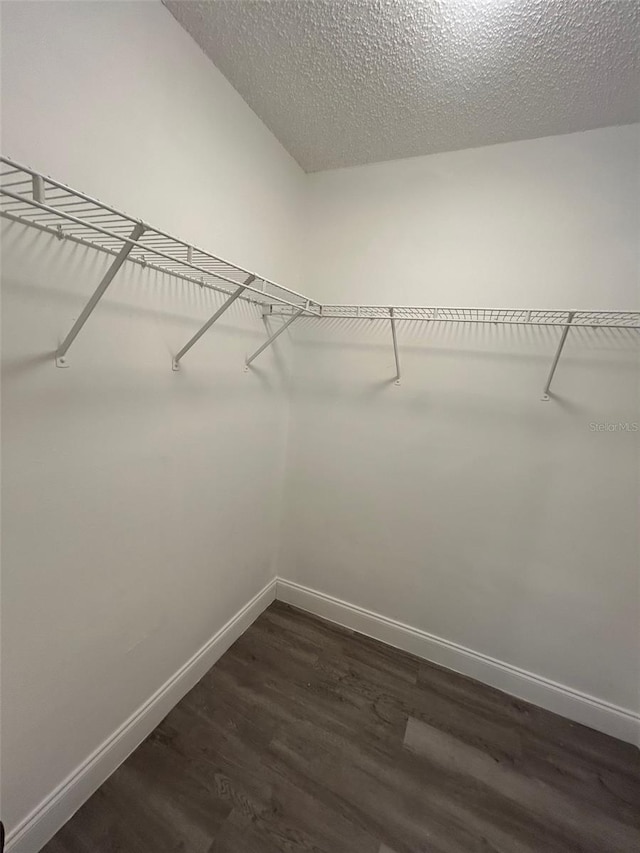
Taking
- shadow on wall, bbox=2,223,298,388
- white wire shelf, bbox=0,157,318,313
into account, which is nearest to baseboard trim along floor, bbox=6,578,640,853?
shadow on wall, bbox=2,223,298,388

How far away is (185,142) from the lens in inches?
50.1

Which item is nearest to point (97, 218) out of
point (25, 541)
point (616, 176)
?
point (25, 541)

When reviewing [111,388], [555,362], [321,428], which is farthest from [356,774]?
[555,362]

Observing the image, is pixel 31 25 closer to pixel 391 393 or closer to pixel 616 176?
pixel 391 393

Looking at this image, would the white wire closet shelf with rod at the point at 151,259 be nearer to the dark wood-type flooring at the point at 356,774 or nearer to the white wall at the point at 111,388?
the white wall at the point at 111,388

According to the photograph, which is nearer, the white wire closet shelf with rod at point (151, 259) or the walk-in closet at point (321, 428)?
the white wire closet shelf with rod at point (151, 259)

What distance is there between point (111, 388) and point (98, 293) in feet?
1.15

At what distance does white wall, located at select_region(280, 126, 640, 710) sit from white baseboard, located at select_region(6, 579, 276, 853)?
0.76 m

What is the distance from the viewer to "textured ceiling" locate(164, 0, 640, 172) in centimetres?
109

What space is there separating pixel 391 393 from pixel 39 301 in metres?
1.48

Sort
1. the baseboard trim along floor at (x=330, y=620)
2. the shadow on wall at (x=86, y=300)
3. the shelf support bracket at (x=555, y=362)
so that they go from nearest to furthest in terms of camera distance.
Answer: the shadow on wall at (x=86, y=300) < the baseboard trim along floor at (x=330, y=620) < the shelf support bracket at (x=555, y=362)

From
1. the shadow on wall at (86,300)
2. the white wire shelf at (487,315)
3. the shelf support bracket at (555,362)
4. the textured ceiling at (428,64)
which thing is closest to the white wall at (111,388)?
the shadow on wall at (86,300)

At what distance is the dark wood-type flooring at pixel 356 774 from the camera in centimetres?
117

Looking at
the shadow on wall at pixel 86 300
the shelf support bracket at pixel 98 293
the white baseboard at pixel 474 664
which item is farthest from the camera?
the white baseboard at pixel 474 664
